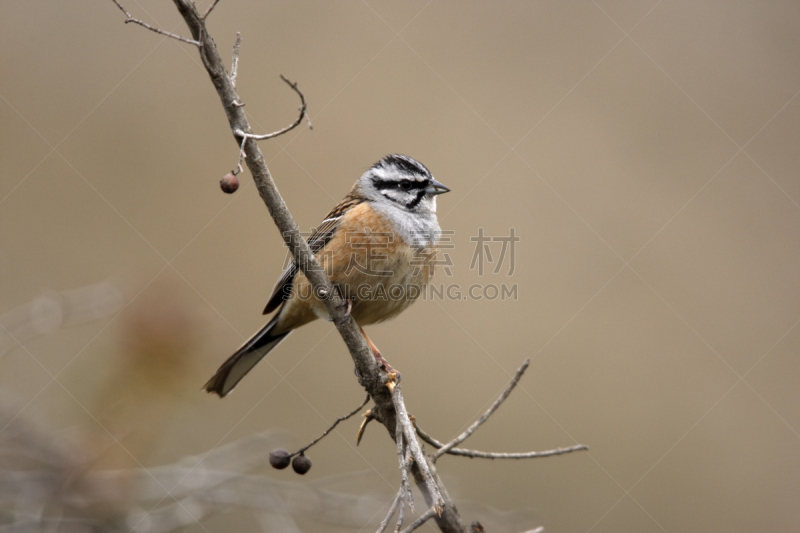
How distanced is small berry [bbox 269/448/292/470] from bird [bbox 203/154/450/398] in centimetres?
72

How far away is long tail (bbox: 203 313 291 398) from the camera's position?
3.85 metres

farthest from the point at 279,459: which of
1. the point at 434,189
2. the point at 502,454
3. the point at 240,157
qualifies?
the point at 434,189

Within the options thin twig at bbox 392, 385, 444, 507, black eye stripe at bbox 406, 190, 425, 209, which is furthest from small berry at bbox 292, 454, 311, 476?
black eye stripe at bbox 406, 190, 425, 209

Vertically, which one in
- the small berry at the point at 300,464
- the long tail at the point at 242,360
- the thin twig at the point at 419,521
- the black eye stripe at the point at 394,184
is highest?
the black eye stripe at the point at 394,184

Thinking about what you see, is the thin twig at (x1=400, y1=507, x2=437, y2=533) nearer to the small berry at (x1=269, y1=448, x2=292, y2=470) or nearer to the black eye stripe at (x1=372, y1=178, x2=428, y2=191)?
the small berry at (x1=269, y1=448, x2=292, y2=470)

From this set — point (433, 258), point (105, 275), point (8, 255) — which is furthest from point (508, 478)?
point (8, 255)

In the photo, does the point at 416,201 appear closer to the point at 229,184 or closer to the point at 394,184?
the point at 394,184

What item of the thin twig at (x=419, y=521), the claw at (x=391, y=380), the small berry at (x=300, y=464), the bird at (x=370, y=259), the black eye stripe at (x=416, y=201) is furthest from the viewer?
the black eye stripe at (x=416, y=201)

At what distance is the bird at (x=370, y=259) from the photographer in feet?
11.8

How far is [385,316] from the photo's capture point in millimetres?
3863

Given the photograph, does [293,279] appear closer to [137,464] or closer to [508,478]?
[137,464]

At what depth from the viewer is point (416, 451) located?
2.26m

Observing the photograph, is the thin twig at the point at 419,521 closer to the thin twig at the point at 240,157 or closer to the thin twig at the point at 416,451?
the thin twig at the point at 416,451

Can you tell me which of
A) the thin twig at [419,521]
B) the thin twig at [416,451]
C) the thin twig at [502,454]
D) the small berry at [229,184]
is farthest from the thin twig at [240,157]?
the thin twig at [502,454]
